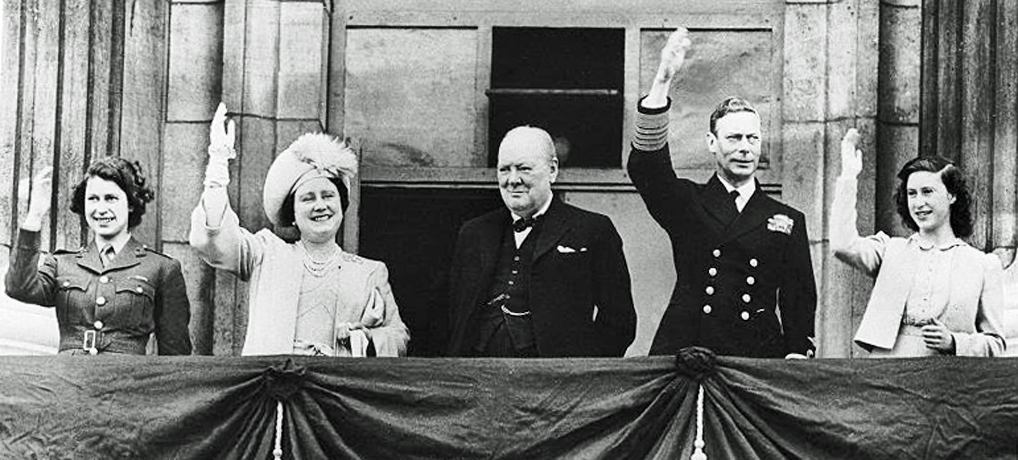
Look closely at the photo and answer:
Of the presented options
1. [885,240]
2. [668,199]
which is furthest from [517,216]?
[885,240]

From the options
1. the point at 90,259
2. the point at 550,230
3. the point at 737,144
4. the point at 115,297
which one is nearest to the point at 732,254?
the point at 737,144

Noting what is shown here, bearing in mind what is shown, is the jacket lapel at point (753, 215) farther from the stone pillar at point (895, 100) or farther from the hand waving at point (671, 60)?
the stone pillar at point (895, 100)

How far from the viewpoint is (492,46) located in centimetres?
2033

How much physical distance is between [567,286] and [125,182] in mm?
2475

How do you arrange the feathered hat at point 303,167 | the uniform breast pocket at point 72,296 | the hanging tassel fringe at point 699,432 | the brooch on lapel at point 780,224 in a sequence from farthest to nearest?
the feathered hat at point 303,167
the uniform breast pocket at point 72,296
the brooch on lapel at point 780,224
the hanging tassel fringe at point 699,432

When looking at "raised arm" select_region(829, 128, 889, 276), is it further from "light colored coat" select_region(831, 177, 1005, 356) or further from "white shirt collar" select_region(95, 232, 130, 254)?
"white shirt collar" select_region(95, 232, 130, 254)

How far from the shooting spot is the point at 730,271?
17281 mm

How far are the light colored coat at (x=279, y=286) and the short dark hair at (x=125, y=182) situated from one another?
395 mm

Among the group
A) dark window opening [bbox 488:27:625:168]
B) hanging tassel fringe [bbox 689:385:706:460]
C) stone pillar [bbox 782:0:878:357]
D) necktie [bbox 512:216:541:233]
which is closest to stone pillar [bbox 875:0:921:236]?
stone pillar [bbox 782:0:878:357]

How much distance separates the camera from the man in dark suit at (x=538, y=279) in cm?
1738

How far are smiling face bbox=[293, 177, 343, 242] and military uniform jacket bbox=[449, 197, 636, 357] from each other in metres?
0.75

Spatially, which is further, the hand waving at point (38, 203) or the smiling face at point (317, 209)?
the smiling face at point (317, 209)

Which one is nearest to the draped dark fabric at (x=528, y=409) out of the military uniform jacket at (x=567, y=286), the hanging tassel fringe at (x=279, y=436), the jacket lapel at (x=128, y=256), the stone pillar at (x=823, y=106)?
the hanging tassel fringe at (x=279, y=436)

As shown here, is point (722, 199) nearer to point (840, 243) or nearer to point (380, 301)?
point (840, 243)
